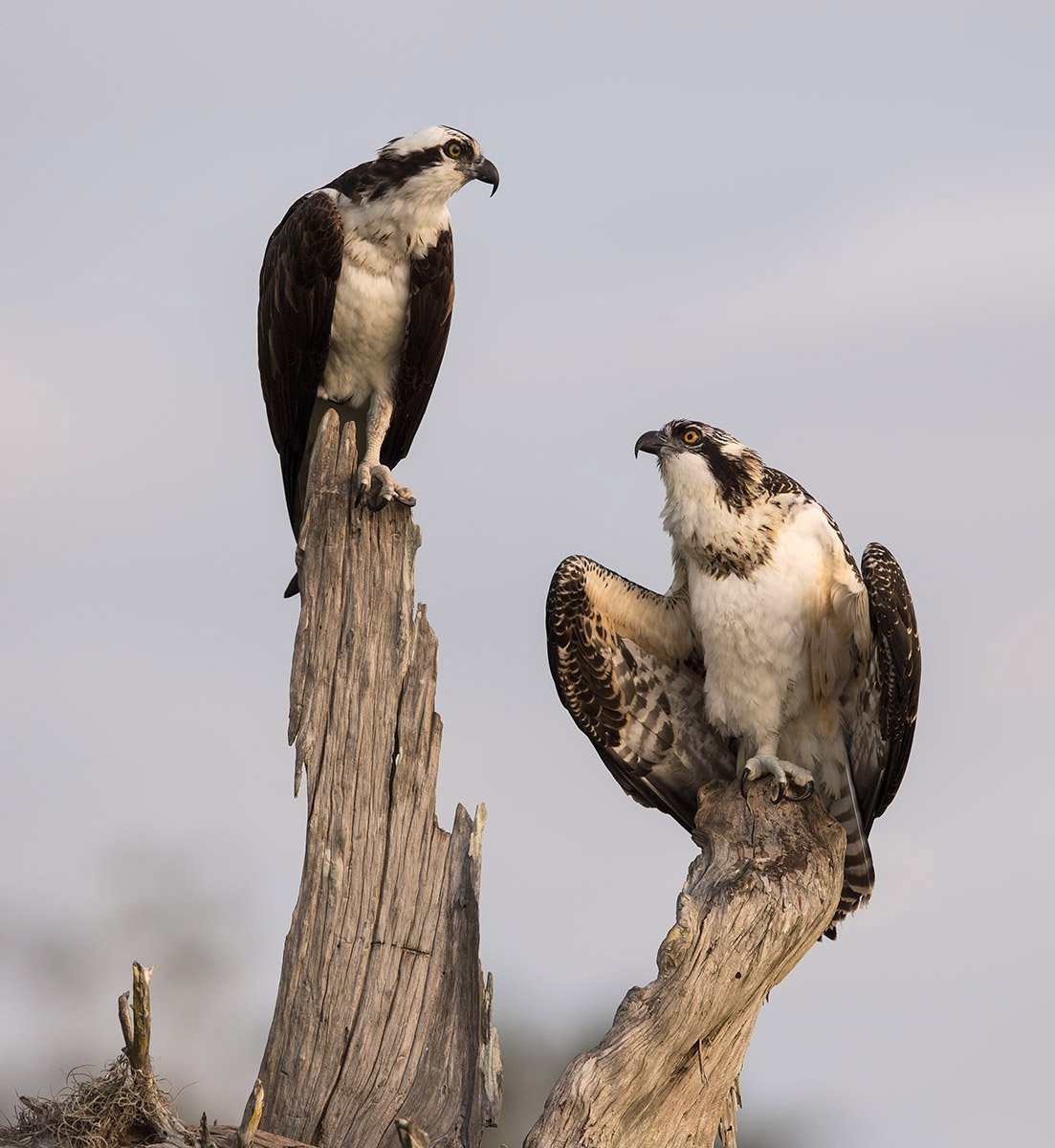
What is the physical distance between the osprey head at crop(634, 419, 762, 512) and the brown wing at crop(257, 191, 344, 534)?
1706 mm

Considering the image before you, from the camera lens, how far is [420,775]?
6.48 meters

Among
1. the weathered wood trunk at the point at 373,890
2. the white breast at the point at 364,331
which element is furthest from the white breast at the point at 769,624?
the white breast at the point at 364,331

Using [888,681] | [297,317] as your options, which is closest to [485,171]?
[297,317]

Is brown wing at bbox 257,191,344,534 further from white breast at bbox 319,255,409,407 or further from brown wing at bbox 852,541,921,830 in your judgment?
brown wing at bbox 852,541,921,830

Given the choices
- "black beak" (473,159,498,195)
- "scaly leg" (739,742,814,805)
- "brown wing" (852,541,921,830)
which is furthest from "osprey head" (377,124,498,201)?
"scaly leg" (739,742,814,805)

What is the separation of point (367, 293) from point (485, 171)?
0.90 metres

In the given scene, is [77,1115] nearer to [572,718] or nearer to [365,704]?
[365,704]

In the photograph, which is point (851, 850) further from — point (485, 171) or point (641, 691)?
point (485, 171)

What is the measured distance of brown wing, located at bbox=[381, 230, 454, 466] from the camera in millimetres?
7516

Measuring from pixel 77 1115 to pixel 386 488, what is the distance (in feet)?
9.33

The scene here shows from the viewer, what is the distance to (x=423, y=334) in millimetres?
7551

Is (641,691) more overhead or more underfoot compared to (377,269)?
more underfoot

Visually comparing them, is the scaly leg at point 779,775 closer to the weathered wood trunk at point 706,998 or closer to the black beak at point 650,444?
the weathered wood trunk at point 706,998

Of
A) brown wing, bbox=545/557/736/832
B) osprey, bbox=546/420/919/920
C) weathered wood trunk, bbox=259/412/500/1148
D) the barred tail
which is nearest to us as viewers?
weathered wood trunk, bbox=259/412/500/1148
